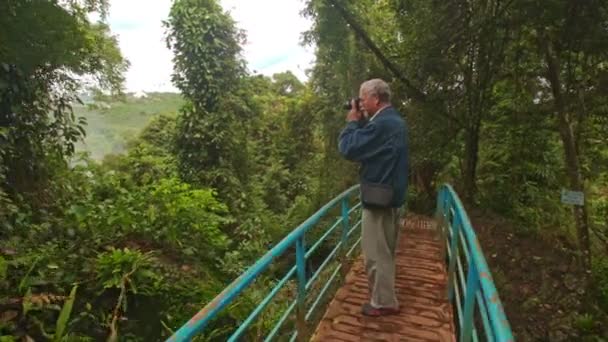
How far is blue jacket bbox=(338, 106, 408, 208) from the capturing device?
2902 mm

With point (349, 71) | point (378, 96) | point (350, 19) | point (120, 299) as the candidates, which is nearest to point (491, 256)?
point (349, 71)

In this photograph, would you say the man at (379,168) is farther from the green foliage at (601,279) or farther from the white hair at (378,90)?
the green foliage at (601,279)

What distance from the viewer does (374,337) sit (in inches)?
118

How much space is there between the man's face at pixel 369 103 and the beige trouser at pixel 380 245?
0.75m

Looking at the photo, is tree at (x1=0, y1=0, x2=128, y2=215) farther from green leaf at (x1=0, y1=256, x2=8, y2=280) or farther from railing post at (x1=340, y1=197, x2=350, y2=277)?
Answer: railing post at (x1=340, y1=197, x2=350, y2=277)

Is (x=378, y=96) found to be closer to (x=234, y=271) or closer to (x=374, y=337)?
(x=374, y=337)

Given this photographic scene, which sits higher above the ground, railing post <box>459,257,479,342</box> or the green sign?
the green sign

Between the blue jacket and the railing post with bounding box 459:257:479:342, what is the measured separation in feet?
2.85

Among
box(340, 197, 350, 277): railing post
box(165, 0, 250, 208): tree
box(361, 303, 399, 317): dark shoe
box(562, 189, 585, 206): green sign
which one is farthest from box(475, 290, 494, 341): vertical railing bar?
box(165, 0, 250, 208): tree

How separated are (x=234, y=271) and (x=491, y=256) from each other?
4.29 m

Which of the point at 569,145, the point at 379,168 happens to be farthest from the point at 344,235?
the point at 569,145

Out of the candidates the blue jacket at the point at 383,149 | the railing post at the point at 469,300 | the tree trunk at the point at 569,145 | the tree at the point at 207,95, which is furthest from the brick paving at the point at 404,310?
the tree at the point at 207,95

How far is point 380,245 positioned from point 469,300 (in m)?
0.90

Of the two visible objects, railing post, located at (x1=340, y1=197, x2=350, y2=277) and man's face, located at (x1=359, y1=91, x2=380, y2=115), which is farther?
railing post, located at (x1=340, y1=197, x2=350, y2=277)
